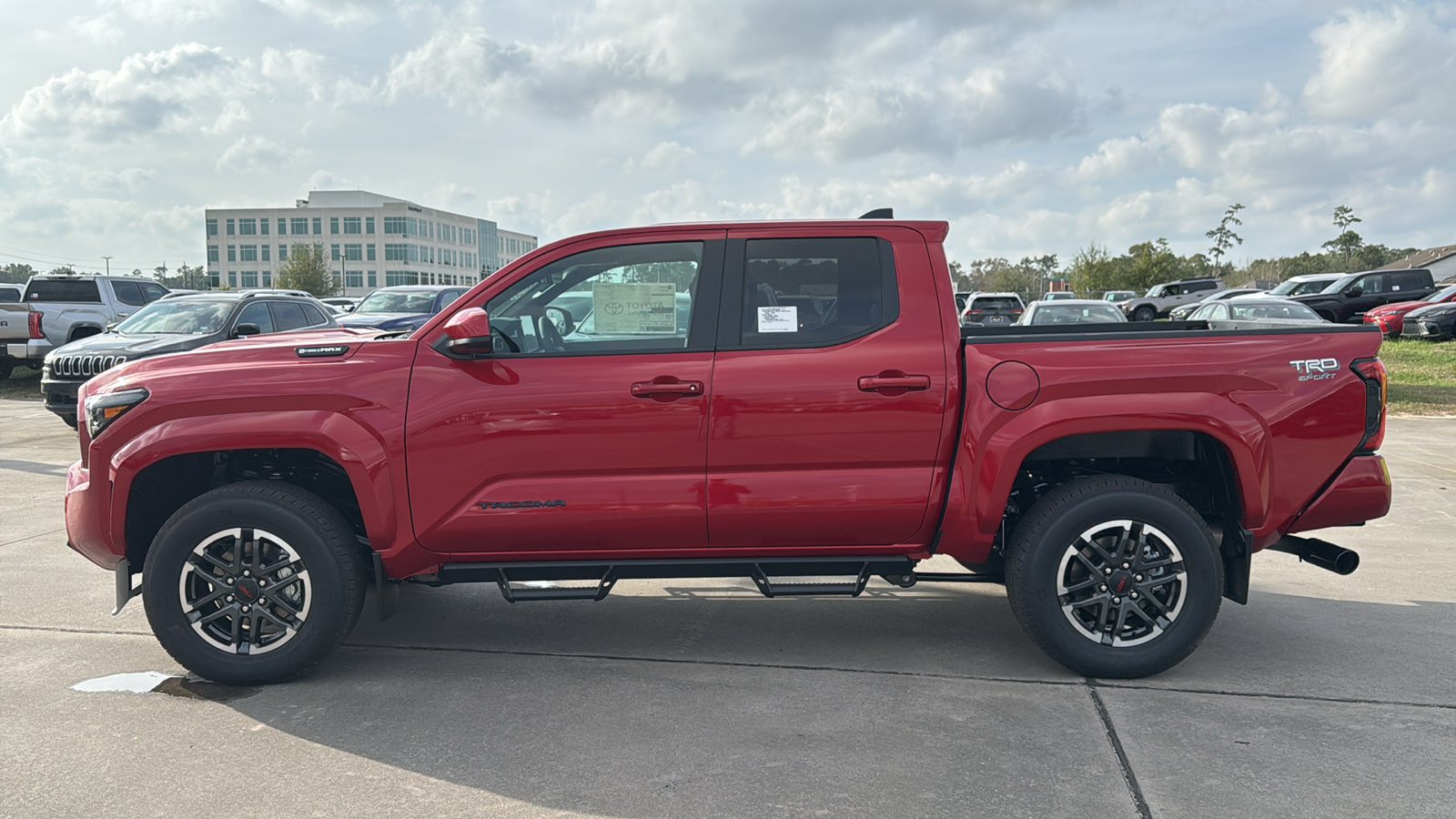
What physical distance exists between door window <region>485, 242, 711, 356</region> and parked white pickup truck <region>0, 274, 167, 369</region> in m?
16.9

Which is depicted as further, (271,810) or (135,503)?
(135,503)

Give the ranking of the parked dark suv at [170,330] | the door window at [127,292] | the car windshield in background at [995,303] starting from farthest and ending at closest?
the car windshield in background at [995,303], the door window at [127,292], the parked dark suv at [170,330]

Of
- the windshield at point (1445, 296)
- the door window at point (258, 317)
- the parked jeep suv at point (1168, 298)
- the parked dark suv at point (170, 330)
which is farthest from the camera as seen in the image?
the parked jeep suv at point (1168, 298)

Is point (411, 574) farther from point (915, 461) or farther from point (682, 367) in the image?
point (915, 461)

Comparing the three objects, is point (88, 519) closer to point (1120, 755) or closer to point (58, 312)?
point (1120, 755)

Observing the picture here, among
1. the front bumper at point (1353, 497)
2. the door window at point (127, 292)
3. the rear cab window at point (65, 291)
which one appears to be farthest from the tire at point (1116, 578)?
the door window at point (127, 292)

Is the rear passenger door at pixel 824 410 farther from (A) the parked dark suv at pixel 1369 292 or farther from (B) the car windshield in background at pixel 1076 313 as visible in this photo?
(A) the parked dark suv at pixel 1369 292

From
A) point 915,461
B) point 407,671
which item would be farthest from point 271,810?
point 915,461

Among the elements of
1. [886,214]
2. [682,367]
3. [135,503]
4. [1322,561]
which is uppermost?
[886,214]

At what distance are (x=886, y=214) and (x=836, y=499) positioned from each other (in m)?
1.34

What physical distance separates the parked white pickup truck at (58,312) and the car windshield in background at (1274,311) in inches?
800

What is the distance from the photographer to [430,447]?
4340 mm

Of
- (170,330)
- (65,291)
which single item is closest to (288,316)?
(170,330)

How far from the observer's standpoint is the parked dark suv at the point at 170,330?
1254 centimetres
